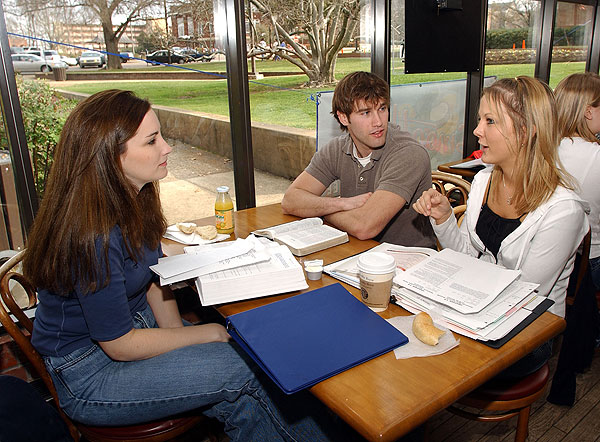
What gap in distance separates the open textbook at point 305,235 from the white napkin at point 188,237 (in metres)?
0.14

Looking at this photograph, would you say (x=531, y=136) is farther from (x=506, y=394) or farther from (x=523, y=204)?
(x=506, y=394)

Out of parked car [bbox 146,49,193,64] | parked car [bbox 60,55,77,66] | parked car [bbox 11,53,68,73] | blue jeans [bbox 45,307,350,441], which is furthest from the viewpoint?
parked car [bbox 146,49,193,64]

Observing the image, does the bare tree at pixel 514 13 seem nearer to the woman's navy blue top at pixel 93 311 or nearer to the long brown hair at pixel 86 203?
the long brown hair at pixel 86 203

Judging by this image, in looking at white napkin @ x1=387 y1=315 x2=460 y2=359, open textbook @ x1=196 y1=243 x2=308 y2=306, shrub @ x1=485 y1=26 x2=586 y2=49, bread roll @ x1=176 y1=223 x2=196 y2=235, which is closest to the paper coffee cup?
white napkin @ x1=387 y1=315 x2=460 y2=359

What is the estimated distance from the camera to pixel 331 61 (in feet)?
10.4

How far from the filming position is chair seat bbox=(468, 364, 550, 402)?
136 centimetres

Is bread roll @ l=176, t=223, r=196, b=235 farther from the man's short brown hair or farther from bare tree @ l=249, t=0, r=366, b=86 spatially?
bare tree @ l=249, t=0, r=366, b=86

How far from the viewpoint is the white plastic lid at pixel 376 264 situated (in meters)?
1.18

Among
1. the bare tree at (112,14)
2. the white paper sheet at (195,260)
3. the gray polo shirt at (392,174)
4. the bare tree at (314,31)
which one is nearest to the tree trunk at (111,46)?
the bare tree at (112,14)

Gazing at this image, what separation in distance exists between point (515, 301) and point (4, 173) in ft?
6.93

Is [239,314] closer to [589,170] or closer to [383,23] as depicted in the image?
[589,170]

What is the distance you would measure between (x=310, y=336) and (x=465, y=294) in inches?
16.4

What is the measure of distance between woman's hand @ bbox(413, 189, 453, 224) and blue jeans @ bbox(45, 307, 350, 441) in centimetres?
72

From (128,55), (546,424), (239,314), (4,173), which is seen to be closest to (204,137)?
(128,55)
